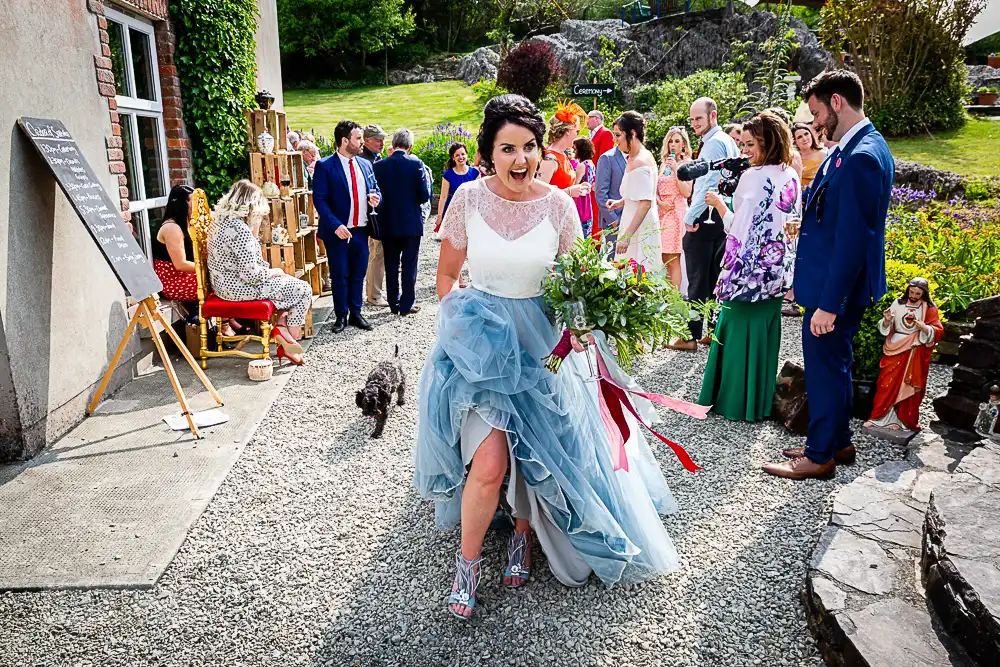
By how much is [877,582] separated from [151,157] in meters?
6.79

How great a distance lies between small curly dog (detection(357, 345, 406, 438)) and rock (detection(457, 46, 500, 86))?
2648 cm

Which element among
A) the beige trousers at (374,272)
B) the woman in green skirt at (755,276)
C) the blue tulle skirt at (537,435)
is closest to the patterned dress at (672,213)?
the woman in green skirt at (755,276)

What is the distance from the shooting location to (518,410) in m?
2.88

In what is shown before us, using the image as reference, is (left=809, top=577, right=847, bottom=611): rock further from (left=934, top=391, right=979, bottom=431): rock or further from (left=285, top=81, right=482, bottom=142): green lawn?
(left=285, top=81, right=482, bottom=142): green lawn

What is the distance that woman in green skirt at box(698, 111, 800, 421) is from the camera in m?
4.47

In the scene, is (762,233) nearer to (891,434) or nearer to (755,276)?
(755,276)

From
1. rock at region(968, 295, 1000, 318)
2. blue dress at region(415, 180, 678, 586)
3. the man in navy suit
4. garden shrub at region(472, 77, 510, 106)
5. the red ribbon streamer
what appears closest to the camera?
blue dress at region(415, 180, 678, 586)

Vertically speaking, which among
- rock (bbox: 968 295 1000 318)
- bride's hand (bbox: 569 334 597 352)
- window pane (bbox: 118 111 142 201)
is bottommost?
rock (bbox: 968 295 1000 318)

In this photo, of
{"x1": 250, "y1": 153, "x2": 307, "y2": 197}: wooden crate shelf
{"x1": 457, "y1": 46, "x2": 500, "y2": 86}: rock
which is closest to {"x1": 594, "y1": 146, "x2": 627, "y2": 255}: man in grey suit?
{"x1": 250, "y1": 153, "x2": 307, "y2": 197}: wooden crate shelf

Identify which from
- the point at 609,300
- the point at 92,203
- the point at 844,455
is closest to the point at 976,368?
the point at 844,455

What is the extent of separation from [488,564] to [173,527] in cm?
168

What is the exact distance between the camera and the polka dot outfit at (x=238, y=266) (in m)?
5.80

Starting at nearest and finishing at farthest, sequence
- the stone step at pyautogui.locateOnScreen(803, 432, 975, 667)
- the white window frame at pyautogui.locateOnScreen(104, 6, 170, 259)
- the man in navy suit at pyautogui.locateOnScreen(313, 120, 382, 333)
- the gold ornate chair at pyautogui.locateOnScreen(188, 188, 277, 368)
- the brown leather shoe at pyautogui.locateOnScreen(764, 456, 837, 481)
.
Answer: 1. the stone step at pyautogui.locateOnScreen(803, 432, 975, 667)
2. the brown leather shoe at pyautogui.locateOnScreen(764, 456, 837, 481)
3. the gold ornate chair at pyautogui.locateOnScreen(188, 188, 277, 368)
4. the white window frame at pyautogui.locateOnScreen(104, 6, 170, 259)
5. the man in navy suit at pyautogui.locateOnScreen(313, 120, 382, 333)

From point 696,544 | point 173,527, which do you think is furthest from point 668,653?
Answer: point 173,527
